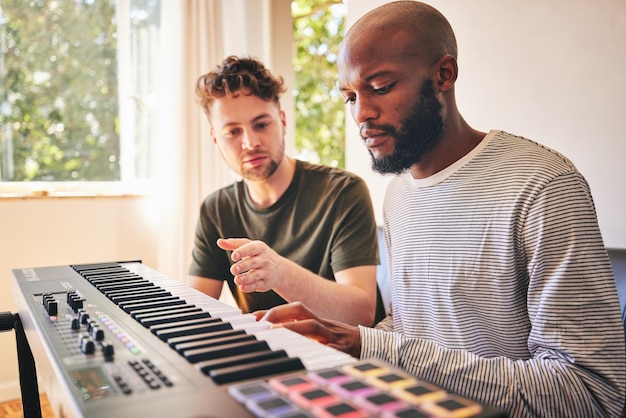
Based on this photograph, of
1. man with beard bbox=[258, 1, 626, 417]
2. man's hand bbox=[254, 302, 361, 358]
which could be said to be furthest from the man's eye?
man's hand bbox=[254, 302, 361, 358]

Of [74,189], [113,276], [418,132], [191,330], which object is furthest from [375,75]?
[74,189]

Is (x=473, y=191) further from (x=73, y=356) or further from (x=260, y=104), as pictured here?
(x=260, y=104)

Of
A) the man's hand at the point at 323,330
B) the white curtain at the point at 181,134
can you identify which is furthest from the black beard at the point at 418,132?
the white curtain at the point at 181,134

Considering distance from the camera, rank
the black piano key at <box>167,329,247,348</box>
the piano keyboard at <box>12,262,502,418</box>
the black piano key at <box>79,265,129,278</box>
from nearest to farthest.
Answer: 1. the piano keyboard at <box>12,262,502,418</box>
2. the black piano key at <box>167,329,247,348</box>
3. the black piano key at <box>79,265,129,278</box>

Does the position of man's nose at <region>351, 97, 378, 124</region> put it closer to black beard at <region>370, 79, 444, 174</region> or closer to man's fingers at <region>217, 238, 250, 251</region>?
black beard at <region>370, 79, 444, 174</region>

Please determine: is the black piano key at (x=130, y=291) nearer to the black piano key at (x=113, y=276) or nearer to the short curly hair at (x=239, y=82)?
the black piano key at (x=113, y=276)

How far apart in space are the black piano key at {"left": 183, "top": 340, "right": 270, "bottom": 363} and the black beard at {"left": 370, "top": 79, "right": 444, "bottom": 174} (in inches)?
24.6

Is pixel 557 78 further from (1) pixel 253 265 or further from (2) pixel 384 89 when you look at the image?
(1) pixel 253 265

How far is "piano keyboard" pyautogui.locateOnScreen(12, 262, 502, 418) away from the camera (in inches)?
22.2

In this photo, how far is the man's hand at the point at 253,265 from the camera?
1293mm

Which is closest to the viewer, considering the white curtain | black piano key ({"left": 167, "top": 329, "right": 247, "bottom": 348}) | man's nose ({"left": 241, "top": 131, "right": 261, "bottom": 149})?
black piano key ({"left": 167, "top": 329, "right": 247, "bottom": 348})

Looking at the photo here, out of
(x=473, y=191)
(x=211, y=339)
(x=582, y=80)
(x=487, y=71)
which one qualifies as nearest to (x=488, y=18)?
(x=487, y=71)

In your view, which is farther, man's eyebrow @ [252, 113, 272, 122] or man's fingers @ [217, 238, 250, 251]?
man's eyebrow @ [252, 113, 272, 122]

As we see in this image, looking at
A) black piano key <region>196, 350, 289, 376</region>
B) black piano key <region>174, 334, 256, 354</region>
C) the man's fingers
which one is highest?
the man's fingers
